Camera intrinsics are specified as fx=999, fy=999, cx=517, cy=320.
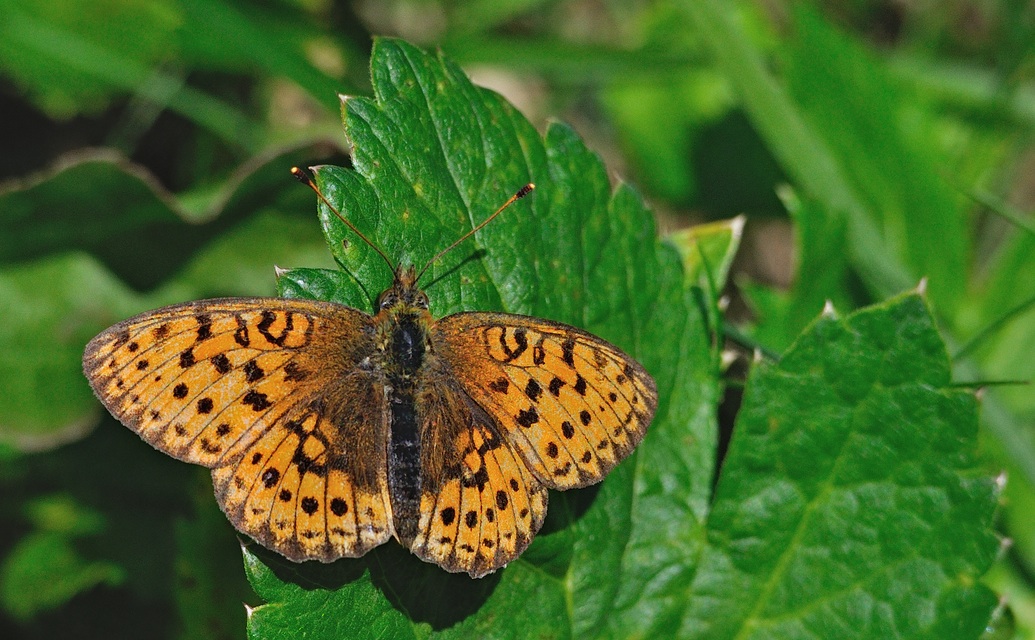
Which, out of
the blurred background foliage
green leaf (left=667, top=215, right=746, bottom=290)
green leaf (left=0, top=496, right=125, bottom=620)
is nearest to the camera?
green leaf (left=667, top=215, right=746, bottom=290)

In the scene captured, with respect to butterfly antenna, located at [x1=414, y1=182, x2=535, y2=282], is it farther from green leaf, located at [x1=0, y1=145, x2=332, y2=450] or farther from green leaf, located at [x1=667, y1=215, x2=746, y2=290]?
green leaf, located at [x1=0, y1=145, x2=332, y2=450]

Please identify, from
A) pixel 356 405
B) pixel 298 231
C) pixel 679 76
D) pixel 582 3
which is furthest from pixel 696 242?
pixel 582 3

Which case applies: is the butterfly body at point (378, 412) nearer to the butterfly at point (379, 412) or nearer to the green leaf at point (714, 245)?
the butterfly at point (379, 412)

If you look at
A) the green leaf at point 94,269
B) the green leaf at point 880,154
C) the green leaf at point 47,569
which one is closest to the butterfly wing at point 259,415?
the green leaf at point 94,269

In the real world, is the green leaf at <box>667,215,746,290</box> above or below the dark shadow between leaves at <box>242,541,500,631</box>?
above

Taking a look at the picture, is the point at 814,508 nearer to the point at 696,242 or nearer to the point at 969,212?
the point at 696,242

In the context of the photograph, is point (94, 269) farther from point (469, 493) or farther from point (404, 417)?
point (469, 493)

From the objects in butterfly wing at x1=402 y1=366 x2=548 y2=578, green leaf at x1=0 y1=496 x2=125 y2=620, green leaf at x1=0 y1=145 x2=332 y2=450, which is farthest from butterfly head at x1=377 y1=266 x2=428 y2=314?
green leaf at x1=0 y1=496 x2=125 y2=620
